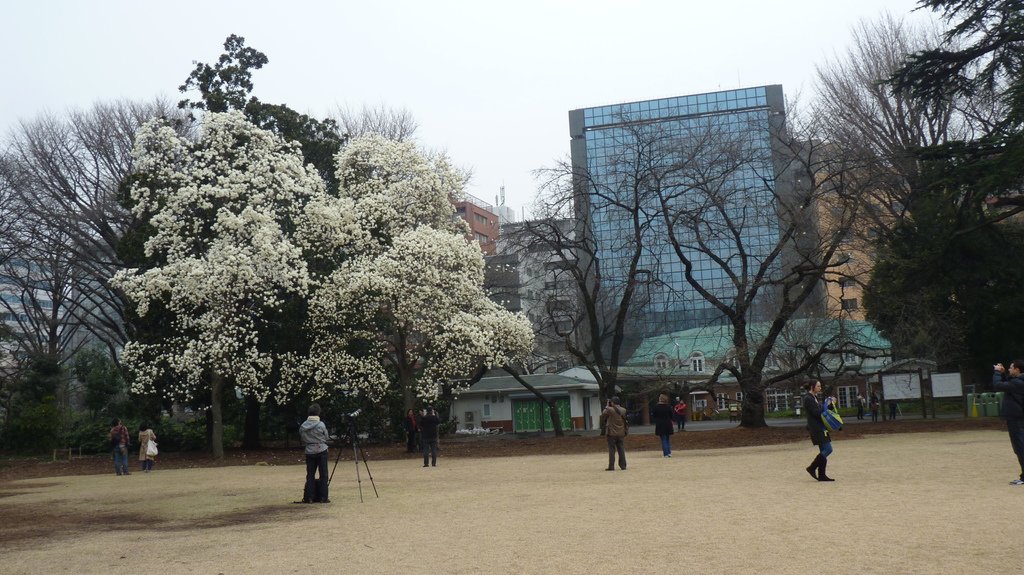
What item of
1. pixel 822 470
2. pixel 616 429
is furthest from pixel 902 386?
pixel 822 470

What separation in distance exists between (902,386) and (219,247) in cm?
2570

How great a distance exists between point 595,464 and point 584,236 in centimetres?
1284

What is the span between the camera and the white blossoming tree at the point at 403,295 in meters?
29.8

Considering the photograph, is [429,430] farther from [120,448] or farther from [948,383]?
[948,383]

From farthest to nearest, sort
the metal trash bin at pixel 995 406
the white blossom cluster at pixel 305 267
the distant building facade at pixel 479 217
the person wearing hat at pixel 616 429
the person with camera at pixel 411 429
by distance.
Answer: the distant building facade at pixel 479 217, the metal trash bin at pixel 995 406, the person with camera at pixel 411 429, the white blossom cluster at pixel 305 267, the person wearing hat at pixel 616 429

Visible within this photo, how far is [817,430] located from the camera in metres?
14.7

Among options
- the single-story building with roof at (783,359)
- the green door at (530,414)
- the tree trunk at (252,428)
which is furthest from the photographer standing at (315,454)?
the green door at (530,414)

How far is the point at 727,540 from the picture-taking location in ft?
29.8

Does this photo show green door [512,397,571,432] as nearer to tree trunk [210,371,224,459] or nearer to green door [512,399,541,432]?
green door [512,399,541,432]

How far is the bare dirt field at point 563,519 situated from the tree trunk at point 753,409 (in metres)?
8.84

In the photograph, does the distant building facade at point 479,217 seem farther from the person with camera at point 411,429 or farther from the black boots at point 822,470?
the black boots at point 822,470

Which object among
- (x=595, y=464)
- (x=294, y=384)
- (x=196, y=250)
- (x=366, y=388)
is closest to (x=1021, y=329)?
(x=595, y=464)

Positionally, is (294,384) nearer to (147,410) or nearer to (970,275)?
(147,410)

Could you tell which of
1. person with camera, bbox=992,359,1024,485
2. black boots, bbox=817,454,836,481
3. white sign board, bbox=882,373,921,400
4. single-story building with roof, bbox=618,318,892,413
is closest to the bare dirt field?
black boots, bbox=817,454,836,481
